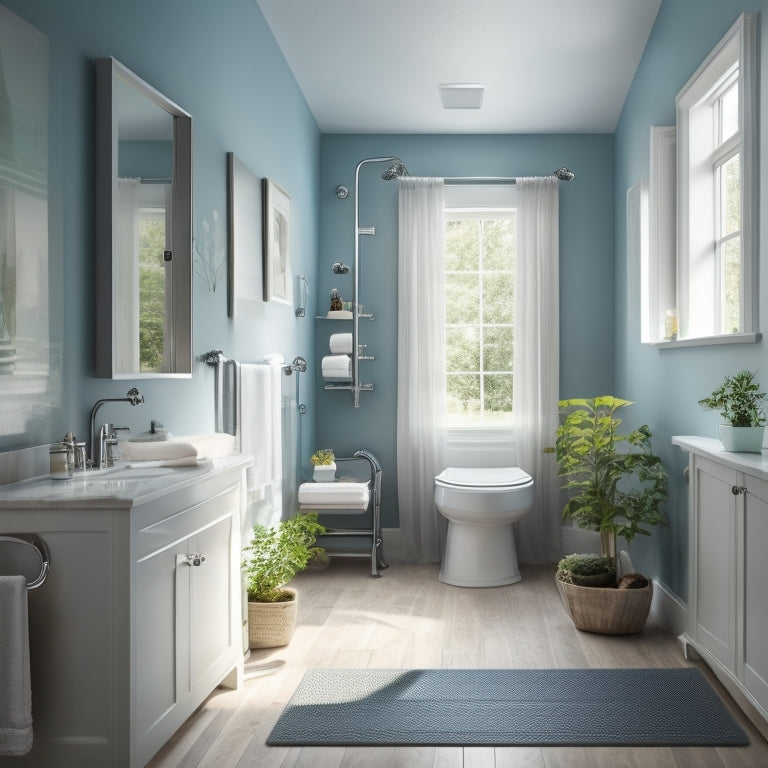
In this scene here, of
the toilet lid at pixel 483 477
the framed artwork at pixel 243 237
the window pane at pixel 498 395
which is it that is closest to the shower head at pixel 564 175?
the window pane at pixel 498 395

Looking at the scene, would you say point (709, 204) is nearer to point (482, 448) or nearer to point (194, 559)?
point (482, 448)

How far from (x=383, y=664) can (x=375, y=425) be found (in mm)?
2114

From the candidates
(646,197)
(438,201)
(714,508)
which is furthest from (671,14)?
(714,508)

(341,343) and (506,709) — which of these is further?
(341,343)

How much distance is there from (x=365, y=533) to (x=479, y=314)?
4.85 ft

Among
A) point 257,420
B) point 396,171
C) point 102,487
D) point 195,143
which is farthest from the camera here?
point 396,171

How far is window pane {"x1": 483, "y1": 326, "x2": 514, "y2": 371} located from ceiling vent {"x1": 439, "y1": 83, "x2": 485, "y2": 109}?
131 cm

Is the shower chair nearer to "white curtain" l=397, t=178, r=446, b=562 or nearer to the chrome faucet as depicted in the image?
"white curtain" l=397, t=178, r=446, b=562

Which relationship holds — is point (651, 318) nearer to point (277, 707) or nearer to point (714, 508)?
point (714, 508)

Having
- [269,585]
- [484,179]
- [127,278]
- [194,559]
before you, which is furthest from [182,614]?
[484,179]

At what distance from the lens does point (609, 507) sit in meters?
3.70

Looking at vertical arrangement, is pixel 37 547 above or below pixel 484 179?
below

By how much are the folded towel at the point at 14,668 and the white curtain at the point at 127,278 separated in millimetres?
724

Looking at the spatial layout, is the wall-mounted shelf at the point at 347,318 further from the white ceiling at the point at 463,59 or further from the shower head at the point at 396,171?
the white ceiling at the point at 463,59
